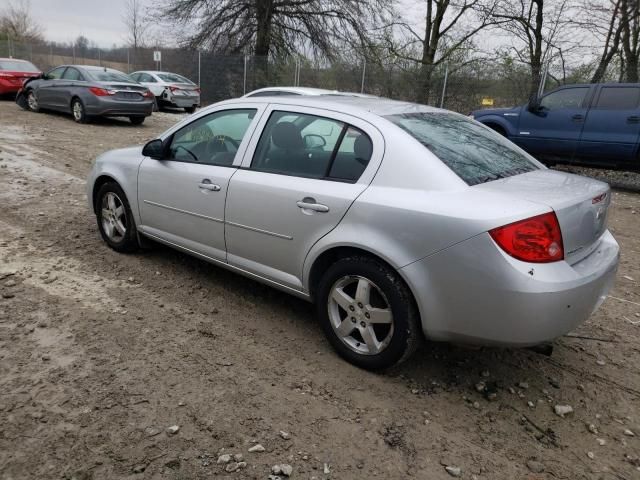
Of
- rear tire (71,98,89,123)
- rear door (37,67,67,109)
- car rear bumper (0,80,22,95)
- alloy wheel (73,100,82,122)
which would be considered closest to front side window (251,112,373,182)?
rear tire (71,98,89,123)

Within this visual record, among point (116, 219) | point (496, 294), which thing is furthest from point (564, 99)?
point (496, 294)

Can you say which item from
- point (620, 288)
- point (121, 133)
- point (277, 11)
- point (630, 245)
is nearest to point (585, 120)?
point (630, 245)

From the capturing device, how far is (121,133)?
41.4 ft

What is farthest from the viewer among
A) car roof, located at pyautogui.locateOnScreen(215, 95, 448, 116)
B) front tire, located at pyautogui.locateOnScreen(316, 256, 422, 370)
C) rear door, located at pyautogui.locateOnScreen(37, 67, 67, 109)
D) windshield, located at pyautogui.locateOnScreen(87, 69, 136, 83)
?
rear door, located at pyautogui.locateOnScreen(37, 67, 67, 109)

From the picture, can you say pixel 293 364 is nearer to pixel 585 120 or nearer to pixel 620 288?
pixel 620 288

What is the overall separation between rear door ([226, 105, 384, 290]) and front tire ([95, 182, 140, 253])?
4.61ft

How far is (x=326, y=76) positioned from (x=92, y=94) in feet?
33.5

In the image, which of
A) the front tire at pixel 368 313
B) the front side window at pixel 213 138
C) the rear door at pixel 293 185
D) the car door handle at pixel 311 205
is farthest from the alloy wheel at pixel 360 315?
the front side window at pixel 213 138

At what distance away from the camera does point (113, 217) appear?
16.0 ft

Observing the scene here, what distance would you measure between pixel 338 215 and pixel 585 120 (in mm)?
8561

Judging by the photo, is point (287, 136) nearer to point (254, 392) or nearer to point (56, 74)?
point (254, 392)

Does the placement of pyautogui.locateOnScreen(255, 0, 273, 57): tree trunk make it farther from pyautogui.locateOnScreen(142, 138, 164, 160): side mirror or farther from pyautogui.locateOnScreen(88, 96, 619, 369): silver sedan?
pyautogui.locateOnScreen(88, 96, 619, 369): silver sedan

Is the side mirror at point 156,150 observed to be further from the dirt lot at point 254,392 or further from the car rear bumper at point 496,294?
the car rear bumper at point 496,294

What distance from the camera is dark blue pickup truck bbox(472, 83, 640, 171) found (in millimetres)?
9308
